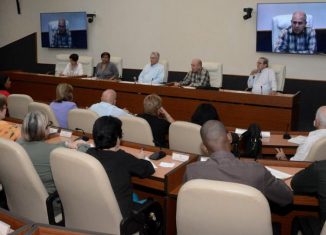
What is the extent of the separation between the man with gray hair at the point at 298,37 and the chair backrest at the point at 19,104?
4541mm

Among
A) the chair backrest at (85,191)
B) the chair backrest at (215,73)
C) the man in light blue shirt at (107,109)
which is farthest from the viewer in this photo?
the chair backrest at (215,73)

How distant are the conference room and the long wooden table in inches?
0.6

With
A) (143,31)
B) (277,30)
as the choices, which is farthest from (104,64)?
(277,30)

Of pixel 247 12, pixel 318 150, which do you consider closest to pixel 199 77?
pixel 247 12

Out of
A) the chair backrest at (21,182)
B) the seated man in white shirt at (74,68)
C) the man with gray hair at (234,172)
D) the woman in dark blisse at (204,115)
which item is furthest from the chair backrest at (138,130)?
the seated man in white shirt at (74,68)

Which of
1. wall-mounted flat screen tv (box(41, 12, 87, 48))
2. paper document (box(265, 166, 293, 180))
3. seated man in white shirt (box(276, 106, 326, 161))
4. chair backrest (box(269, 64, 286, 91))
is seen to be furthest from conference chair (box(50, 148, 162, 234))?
wall-mounted flat screen tv (box(41, 12, 87, 48))

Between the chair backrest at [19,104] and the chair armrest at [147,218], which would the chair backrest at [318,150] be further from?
the chair backrest at [19,104]

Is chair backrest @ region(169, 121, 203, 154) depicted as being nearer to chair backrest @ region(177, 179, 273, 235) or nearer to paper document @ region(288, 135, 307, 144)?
paper document @ region(288, 135, 307, 144)

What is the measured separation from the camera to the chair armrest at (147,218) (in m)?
2.35

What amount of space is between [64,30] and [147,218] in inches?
317

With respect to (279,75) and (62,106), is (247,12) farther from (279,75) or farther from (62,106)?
(62,106)

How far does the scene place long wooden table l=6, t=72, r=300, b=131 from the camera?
5.55 metres

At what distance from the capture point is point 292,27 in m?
7.12

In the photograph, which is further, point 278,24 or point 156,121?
point 278,24
